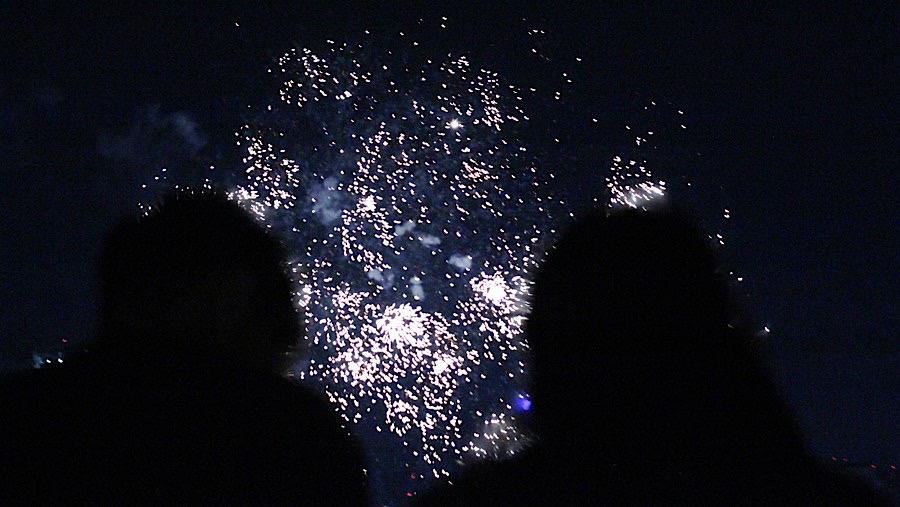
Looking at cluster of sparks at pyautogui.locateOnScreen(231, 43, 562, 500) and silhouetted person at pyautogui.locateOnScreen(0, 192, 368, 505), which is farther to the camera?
cluster of sparks at pyautogui.locateOnScreen(231, 43, 562, 500)

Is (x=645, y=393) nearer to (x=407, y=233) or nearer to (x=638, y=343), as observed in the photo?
(x=638, y=343)

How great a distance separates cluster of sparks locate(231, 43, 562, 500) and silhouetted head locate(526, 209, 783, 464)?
69 millimetres

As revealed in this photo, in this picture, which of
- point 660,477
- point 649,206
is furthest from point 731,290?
point 660,477

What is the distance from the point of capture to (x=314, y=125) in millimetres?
1030

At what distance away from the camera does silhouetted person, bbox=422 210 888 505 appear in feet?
2.60

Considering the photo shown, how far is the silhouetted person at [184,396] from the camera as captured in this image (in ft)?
2.34

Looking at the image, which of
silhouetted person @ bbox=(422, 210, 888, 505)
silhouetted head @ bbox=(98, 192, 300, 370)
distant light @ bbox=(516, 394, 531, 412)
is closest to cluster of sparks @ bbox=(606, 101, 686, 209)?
silhouetted person @ bbox=(422, 210, 888, 505)

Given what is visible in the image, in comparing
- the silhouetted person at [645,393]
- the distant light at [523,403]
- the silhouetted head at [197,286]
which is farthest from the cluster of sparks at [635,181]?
the silhouetted head at [197,286]

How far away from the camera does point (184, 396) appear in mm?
784

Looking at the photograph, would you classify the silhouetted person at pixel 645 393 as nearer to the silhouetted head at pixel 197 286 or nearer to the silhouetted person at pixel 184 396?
the silhouetted person at pixel 184 396

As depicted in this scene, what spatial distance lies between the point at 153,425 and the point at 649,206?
2.58ft

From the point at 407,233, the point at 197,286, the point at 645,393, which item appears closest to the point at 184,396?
the point at 197,286

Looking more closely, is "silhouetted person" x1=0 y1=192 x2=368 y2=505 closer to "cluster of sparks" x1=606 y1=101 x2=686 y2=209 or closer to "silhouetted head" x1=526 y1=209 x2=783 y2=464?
"silhouetted head" x1=526 y1=209 x2=783 y2=464

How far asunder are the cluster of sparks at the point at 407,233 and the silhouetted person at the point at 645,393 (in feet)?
0.24
